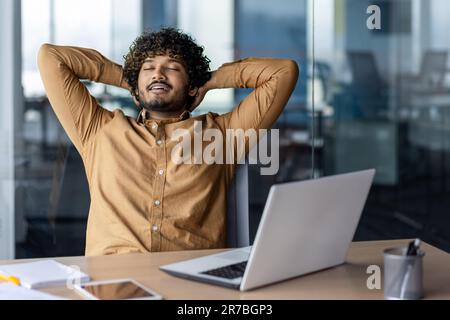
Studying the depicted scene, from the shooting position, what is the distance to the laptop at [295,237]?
172cm

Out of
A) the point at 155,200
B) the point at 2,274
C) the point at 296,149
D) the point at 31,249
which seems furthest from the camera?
the point at 296,149

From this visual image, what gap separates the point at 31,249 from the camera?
13.2 feet

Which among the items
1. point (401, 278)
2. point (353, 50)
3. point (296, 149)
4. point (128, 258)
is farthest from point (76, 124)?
point (353, 50)

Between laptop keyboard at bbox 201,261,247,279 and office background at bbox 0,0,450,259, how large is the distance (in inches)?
68.1

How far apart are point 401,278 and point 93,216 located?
45.8 inches

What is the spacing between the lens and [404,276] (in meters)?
1.75

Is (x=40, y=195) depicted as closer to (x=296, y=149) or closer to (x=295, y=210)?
(x=296, y=149)

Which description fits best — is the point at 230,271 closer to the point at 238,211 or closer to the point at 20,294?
the point at 20,294

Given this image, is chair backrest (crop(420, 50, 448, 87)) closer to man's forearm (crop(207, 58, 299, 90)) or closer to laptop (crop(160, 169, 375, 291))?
man's forearm (crop(207, 58, 299, 90))

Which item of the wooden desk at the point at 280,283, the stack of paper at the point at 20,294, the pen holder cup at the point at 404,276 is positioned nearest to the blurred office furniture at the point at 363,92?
the wooden desk at the point at 280,283

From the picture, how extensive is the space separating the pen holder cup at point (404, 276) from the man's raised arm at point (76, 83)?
4.15 ft

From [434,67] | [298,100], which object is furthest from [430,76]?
[298,100]

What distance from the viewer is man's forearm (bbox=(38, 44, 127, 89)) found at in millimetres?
2828

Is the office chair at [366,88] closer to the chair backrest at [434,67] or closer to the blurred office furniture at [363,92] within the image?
the blurred office furniture at [363,92]
